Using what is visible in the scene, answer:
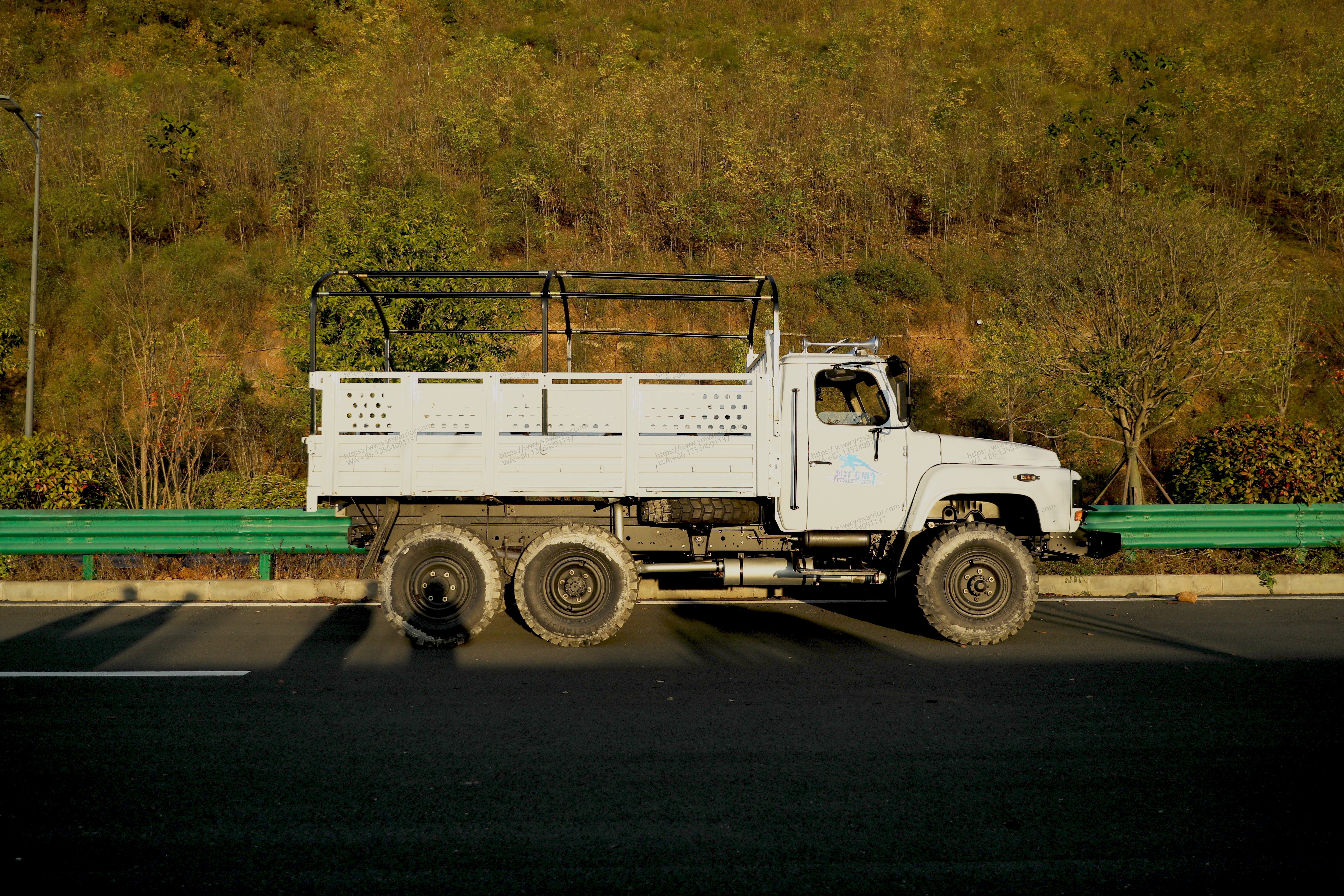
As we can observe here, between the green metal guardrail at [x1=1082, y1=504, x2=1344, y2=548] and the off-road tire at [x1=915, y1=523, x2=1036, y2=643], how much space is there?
314 cm

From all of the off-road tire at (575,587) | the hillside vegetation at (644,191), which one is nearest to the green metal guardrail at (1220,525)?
the hillside vegetation at (644,191)

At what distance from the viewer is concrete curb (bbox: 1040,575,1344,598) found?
33.0 ft

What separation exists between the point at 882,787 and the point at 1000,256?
33712 millimetres

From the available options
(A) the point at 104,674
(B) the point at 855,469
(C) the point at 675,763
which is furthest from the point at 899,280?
(C) the point at 675,763

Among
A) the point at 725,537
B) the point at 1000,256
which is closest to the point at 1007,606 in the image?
the point at 725,537

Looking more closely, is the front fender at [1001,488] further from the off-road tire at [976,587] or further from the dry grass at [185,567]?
the dry grass at [185,567]

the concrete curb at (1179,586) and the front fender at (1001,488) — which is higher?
the front fender at (1001,488)

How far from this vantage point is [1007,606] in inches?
305

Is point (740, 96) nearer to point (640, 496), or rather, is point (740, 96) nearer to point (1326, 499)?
point (1326, 499)

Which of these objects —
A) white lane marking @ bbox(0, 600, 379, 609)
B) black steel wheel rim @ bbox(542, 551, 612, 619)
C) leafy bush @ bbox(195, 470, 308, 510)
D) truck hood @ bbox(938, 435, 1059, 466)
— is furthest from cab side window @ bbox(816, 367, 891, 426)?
leafy bush @ bbox(195, 470, 308, 510)

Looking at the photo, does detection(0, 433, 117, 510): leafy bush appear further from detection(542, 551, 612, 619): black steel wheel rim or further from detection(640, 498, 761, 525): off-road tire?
detection(640, 498, 761, 525): off-road tire

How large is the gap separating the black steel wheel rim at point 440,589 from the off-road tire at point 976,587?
3.96 m

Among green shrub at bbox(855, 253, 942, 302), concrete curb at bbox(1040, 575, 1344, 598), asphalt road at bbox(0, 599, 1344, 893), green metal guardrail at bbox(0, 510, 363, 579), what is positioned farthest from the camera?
green shrub at bbox(855, 253, 942, 302)

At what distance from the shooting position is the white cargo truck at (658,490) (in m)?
7.68
